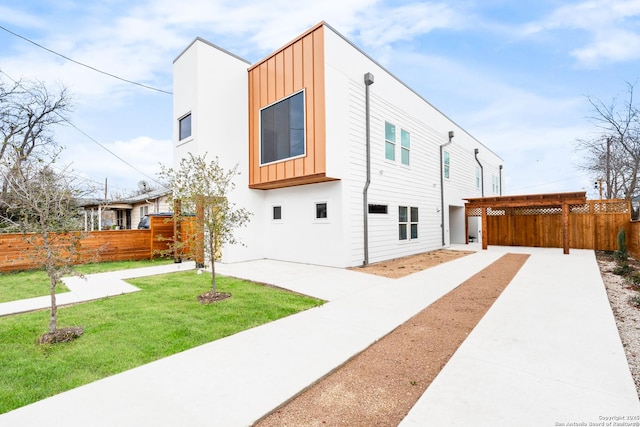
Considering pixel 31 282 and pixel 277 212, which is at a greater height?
pixel 277 212

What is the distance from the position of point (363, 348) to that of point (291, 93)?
24.4ft

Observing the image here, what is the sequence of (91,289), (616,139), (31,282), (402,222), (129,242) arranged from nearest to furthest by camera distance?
(91,289) → (31,282) → (129,242) → (402,222) → (616,139)

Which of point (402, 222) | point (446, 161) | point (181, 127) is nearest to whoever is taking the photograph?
point (181, 127)

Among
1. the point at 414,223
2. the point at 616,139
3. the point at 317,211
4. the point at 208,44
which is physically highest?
the point at 208,44

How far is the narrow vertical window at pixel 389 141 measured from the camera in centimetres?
1012

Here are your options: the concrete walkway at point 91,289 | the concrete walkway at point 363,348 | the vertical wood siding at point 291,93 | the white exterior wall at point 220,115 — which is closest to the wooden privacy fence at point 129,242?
the concrete walkway at point 91,289

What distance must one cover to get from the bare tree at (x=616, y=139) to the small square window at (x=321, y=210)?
13.9 metres

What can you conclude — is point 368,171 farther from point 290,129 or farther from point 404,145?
point 404,145

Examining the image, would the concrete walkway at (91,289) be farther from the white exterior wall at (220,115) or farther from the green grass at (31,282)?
the white exterior wall at (220,115)

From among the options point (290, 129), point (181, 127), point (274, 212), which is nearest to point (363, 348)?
point (290, 129)

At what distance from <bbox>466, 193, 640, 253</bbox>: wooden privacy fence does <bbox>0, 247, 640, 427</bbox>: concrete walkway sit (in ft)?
29.1

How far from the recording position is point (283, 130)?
29.1 ft

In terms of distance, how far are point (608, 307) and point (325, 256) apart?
5.92 meters

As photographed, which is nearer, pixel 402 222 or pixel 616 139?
pixel 402 222
